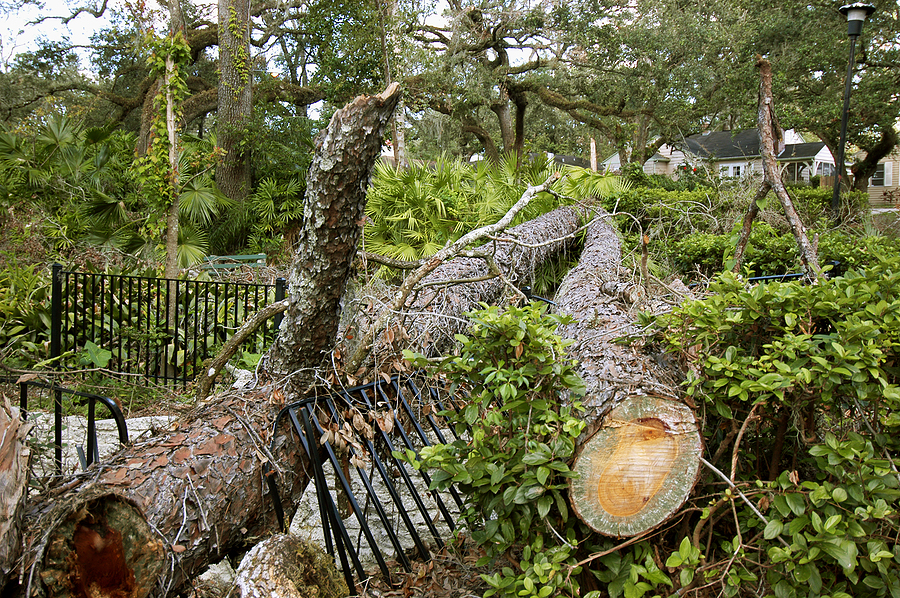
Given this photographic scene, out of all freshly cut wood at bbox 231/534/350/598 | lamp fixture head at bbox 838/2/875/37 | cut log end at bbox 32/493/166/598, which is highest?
lamp fixture head at bbox 838/2/875/37

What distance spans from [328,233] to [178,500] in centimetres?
122

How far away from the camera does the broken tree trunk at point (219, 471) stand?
1875 millimetres

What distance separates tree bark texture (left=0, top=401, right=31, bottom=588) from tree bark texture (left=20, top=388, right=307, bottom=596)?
0.06m

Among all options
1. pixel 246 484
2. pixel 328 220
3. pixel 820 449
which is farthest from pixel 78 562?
pixel 820 449

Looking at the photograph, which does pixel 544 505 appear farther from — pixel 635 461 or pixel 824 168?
pixel 824 168

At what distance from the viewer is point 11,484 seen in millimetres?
1839

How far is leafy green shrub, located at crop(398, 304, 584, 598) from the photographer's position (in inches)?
72.4

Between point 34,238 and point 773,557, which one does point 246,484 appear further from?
point 34,238

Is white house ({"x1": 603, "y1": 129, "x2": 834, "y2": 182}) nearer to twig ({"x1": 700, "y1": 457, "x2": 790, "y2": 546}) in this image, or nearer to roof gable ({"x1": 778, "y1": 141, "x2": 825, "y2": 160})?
roof gable ({"x1": 778, "y1": 141, "x2": 825, "y2": 160})

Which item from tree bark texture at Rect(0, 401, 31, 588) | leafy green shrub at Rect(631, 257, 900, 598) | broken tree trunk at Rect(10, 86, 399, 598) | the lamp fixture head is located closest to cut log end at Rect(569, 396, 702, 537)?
leafy green shrub at Rect(631, 257, 900, 598)

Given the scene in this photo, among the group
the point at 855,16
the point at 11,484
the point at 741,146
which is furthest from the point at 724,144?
the point at 11,484

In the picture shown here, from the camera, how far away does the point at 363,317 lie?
10.5 ft

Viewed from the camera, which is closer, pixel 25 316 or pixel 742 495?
pixel 742 495

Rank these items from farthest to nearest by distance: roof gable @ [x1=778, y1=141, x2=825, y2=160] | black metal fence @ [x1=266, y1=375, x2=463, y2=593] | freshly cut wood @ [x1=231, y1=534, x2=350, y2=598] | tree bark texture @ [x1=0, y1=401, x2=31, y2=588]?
roof gable @ [x1=778, y1=141, x2=825, y2=160]
black metal fence @ [x1=266, y1=375, x2=463, y2=593]
freshly cut wood @ [x1=231, y1=534, x2=350, y2=598]
tree bark texture @ [x1=0, y1=401, x2=31, y2=588]
